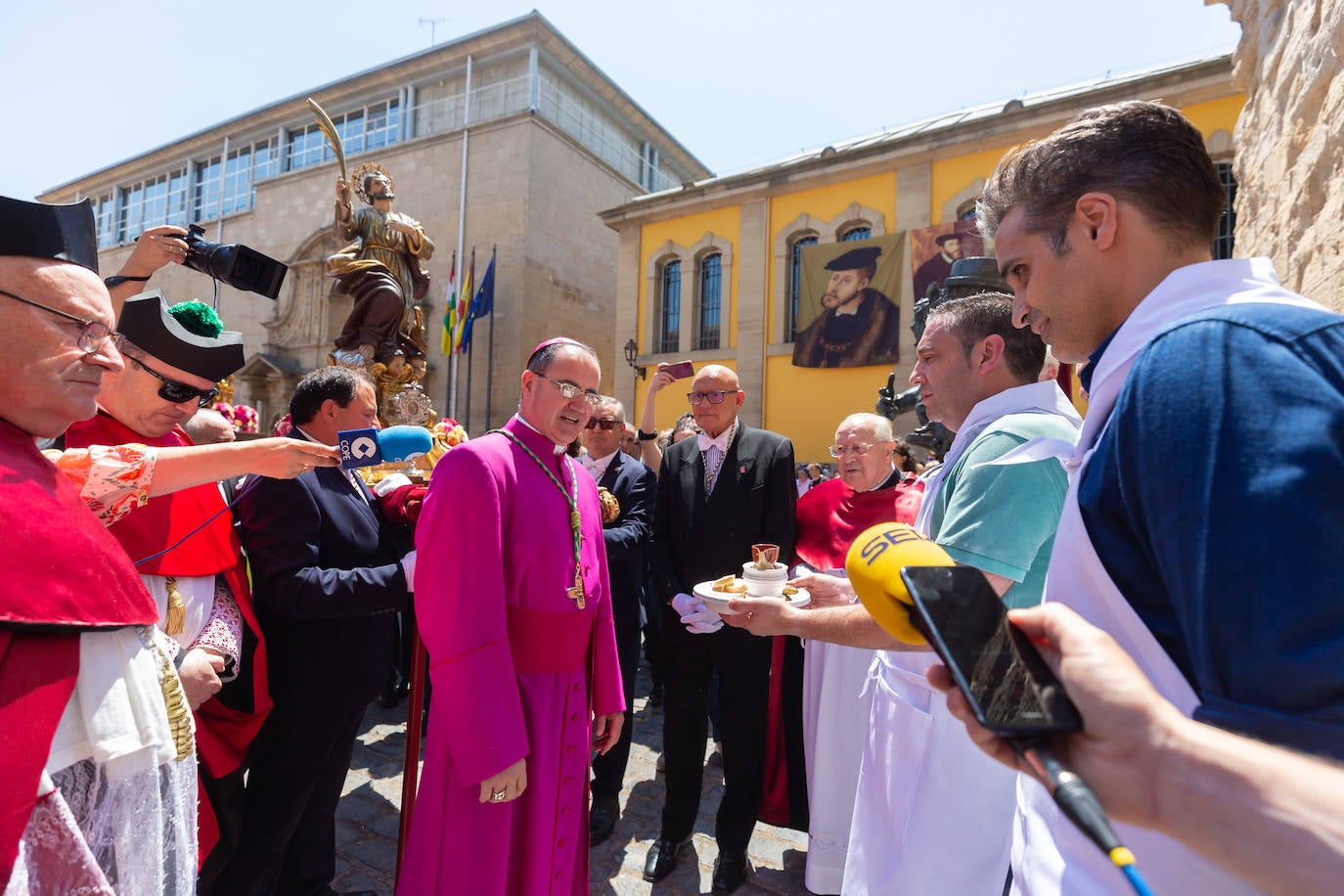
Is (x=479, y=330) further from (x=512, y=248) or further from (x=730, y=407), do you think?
(x=730, y=407)

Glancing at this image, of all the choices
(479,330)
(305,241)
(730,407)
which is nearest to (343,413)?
(730,407)

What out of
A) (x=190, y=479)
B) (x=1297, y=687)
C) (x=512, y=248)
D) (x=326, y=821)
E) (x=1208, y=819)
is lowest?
(x=326, y=821)

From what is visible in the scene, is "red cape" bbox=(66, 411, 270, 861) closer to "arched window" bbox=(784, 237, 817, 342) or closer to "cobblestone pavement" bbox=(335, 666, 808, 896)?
"cobblestone pavement" bbox=(335, 666, 808, 896)

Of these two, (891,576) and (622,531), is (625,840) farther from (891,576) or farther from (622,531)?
Result: (891,576)

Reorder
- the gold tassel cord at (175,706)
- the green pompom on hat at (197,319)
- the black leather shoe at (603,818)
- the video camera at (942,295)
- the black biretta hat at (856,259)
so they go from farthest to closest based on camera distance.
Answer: the black biretta hat at (856,259) → the black leather shoe at (603,818) → the video camera at (942,295) → the green pompom on hat at (197,319) → the gold tassel cord at (175,706)

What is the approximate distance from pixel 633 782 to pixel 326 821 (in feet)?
6.52

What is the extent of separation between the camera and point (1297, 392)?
0.73m

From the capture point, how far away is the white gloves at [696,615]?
2.92 meters

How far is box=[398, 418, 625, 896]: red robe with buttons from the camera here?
7.31ft

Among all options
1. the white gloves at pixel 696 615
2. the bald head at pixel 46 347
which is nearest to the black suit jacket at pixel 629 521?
the white gloves at pixel 696 615

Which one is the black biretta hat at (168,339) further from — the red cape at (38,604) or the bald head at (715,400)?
the bald head at (715,400)

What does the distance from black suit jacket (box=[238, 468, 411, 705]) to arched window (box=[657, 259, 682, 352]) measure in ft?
58.5

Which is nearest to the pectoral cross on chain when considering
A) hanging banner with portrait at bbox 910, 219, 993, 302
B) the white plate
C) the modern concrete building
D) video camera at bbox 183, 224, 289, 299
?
the white plate

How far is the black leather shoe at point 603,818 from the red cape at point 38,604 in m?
2.95
